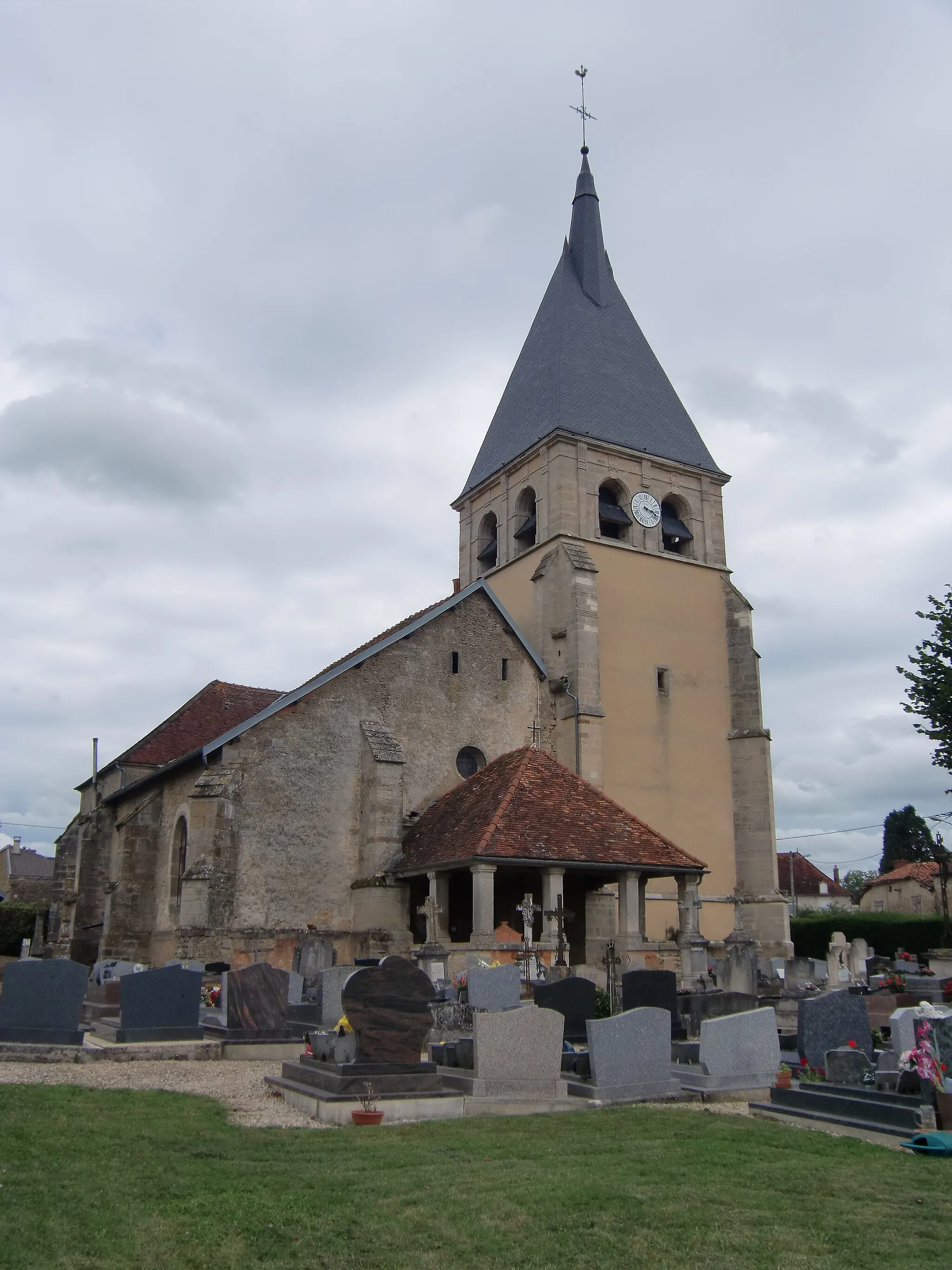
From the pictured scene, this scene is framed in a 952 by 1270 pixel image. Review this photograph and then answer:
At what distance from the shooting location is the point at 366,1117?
28.6 ft

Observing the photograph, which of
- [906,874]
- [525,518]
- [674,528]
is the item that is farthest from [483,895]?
[906,874]

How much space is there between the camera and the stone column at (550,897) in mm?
17922

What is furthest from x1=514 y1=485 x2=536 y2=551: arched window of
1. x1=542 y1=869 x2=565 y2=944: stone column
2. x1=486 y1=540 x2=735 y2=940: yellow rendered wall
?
x1=542 y1=869 x2=565 y2=944: stone column

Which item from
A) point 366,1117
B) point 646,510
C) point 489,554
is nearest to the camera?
point 366,1117

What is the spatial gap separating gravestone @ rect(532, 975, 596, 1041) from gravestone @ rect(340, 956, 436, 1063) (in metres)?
3.08

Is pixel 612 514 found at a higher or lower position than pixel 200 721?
higher

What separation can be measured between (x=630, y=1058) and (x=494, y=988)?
3.27 m

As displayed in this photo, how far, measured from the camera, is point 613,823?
2014cm

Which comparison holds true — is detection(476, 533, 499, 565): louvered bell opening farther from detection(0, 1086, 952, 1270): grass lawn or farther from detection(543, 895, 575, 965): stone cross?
detection(0, 1086, 952, 1270): grass lawn

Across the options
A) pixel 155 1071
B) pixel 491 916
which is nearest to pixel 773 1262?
pixel 155 1071

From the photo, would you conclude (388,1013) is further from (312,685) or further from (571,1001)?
(312,685)

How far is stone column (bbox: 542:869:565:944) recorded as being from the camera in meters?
17.9

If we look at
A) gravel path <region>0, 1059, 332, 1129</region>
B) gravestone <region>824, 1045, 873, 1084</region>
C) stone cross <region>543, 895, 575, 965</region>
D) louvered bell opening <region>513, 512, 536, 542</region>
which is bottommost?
gravel path <region>0, 1059, 332, 1129</region>

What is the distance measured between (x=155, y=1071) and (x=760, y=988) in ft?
38.9
